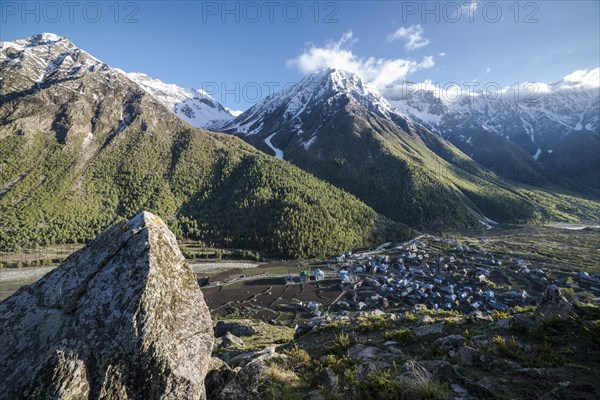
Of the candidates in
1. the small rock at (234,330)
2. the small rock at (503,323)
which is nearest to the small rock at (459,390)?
the small rock at (503,323)

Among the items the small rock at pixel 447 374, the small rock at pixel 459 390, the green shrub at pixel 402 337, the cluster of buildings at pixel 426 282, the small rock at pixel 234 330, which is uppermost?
the small rock at pixel 459 390

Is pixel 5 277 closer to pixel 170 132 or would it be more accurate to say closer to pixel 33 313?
pixel 33 313

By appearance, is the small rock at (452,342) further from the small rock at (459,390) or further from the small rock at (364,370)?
the small rock at (459,390)

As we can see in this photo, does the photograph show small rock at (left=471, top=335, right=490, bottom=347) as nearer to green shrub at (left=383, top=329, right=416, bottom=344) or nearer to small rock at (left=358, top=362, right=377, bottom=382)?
green shrub at (left=383, top=329, right=416, bottom=344)

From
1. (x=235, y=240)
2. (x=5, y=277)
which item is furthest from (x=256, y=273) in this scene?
(x=5, y=277)

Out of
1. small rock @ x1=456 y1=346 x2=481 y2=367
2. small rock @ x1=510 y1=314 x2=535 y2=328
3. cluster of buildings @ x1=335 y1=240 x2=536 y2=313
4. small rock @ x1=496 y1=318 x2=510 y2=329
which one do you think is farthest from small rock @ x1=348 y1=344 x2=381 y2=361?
cluster of buildings @ x1=335 y1=240 x2=536 y2=313

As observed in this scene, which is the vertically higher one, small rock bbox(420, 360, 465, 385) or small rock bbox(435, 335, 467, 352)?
small rock bbox(420, 360, 465, 385)

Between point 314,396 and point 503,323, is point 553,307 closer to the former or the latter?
point 503,323
